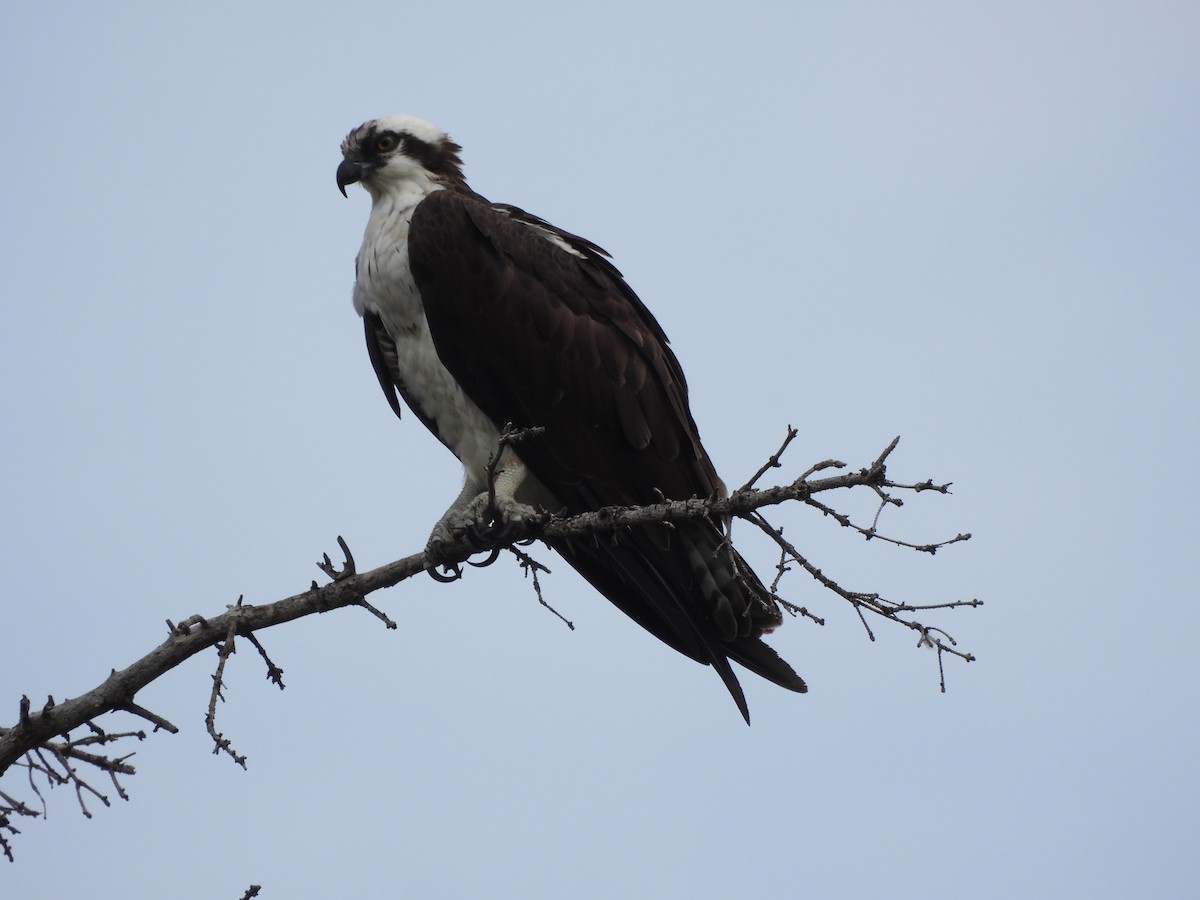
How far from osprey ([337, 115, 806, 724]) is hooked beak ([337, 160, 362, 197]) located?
1.89 ft

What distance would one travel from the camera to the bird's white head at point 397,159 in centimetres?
627

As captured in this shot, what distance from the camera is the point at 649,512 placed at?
4254 millimetres

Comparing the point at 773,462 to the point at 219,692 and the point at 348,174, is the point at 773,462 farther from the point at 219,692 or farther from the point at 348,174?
the point at 348,174

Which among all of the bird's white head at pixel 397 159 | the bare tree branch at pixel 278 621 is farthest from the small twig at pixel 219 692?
the bird's white head at pixel 397 159

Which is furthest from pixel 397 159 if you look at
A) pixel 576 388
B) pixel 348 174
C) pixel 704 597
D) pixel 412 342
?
pixel 704 597

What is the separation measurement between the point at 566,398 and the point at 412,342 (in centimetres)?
79

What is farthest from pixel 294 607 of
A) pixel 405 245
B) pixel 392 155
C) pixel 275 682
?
pixel 392 155

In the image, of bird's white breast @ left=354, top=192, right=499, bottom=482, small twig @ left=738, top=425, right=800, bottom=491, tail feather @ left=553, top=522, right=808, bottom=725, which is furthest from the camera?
bird's white breast @ left=354, top=192, right=499, bottom=482

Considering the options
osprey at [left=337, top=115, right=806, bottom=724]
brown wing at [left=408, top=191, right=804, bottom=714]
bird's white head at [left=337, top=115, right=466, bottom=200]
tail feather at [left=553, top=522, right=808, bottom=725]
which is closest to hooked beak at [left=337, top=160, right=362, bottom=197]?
bird's white head at [left=337, top=115, right=466, bottom=200]

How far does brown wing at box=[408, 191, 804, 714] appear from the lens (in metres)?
5.39

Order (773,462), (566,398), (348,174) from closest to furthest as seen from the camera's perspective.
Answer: (773,462) < (566,398) < (348,174)

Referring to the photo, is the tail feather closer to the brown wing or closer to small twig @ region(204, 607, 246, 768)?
the brown wing

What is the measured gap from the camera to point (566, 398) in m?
5.54

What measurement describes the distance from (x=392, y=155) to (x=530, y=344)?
147 centimetres
